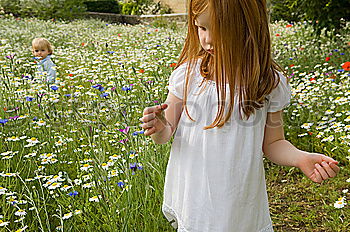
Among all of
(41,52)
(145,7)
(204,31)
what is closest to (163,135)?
(204,31)

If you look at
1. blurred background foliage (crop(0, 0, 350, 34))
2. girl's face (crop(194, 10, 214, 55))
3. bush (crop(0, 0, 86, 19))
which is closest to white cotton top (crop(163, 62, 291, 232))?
girl's face (crop(194, 10, 214, 55))

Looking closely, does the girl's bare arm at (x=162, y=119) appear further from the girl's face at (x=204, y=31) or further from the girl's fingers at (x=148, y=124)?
the girl's face at (x=204, y=31)

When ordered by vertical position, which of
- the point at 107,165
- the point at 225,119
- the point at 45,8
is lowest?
the point at 45,8

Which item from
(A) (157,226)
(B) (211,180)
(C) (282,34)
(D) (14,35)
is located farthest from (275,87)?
(D) (14,35)

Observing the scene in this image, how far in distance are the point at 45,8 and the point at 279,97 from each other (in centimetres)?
1317

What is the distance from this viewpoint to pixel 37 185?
102 inches

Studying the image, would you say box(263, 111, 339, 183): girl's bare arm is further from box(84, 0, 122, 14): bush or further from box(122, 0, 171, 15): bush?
box(84, 0, 122, 14): bush

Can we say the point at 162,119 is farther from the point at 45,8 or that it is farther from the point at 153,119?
the point at 45,8

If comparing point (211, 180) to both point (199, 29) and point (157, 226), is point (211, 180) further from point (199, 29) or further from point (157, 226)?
point (157, 226)

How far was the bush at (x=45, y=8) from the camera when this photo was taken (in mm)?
13602

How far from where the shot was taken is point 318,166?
4.58 ft

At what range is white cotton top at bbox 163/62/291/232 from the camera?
142 cm

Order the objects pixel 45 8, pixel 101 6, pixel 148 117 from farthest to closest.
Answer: pixel 101 6 < pixel 45 8 < pixel 148 117

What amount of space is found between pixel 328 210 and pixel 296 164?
153 cm
